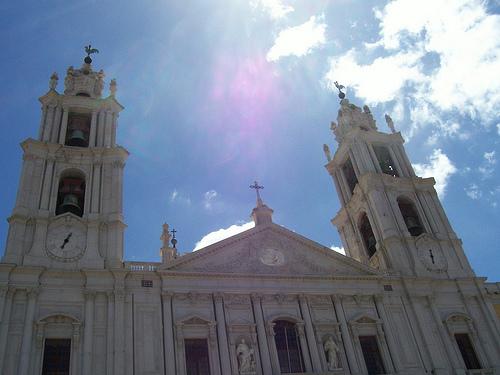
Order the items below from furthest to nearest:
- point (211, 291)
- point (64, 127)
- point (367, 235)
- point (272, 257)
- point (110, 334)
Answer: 1. point (367, 235)
2. point (64, 127)
3. point (272, 257)
4. point (211, 291)
5. point (110, 334)

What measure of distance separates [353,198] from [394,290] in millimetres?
7593

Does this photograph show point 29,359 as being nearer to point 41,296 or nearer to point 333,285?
point 41,296

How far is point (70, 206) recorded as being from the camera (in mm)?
23672

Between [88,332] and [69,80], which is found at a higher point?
[69,80]

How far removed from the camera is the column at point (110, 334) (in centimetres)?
1883

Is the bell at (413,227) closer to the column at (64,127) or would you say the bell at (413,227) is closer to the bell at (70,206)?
the bell at (70,206)

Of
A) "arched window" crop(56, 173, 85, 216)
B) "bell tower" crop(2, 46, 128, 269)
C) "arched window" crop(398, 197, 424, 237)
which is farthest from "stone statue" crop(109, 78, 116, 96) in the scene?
"arched window" crop(398, 197, 424, 237)

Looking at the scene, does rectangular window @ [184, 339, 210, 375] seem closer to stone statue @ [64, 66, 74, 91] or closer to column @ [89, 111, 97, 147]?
column @ [89, 111, 97, 147]

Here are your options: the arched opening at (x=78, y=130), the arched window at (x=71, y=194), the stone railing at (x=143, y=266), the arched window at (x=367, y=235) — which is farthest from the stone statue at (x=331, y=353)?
the arched opening at (x=78, y=130)

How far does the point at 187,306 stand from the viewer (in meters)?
21.5

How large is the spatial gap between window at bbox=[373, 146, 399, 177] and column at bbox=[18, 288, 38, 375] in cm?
2148

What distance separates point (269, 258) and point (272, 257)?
178 millimetres

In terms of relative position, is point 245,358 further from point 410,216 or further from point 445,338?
point 410,216

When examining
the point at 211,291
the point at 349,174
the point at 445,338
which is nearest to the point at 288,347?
the point at 211,291
